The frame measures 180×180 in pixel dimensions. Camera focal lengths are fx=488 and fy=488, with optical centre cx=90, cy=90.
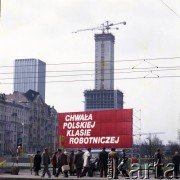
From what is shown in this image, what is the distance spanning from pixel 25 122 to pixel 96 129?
112164 mm

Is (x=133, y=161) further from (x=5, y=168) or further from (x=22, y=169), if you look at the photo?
(x=22, y=169)

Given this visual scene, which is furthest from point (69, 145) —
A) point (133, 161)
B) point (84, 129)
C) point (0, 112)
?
point (0, 112)

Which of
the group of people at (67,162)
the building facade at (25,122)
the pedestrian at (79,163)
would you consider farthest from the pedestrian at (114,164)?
the building facade at (25,122)

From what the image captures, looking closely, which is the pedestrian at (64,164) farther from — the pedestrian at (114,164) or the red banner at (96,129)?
the red banner at (96,129)

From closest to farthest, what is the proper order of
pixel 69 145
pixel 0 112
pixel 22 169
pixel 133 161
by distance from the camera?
pixel 133 161, pixel 69 145, pixel 22 169, pixel 0 112

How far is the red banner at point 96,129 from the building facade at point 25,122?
90.0m

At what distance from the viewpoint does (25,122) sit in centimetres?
14875

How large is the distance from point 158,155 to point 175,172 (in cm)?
157

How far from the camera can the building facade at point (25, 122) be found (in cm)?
13438

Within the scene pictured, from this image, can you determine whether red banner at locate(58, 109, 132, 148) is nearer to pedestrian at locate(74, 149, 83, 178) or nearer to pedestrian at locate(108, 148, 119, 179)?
pedestrian at locate(74, 149, 83, 178)

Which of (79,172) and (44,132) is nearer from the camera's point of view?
(79,172)

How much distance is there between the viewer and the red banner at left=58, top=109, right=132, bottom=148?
37.2 meters

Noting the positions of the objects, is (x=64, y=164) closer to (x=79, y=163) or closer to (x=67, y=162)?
(x=67, y=162)

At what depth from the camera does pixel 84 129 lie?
39.0m
